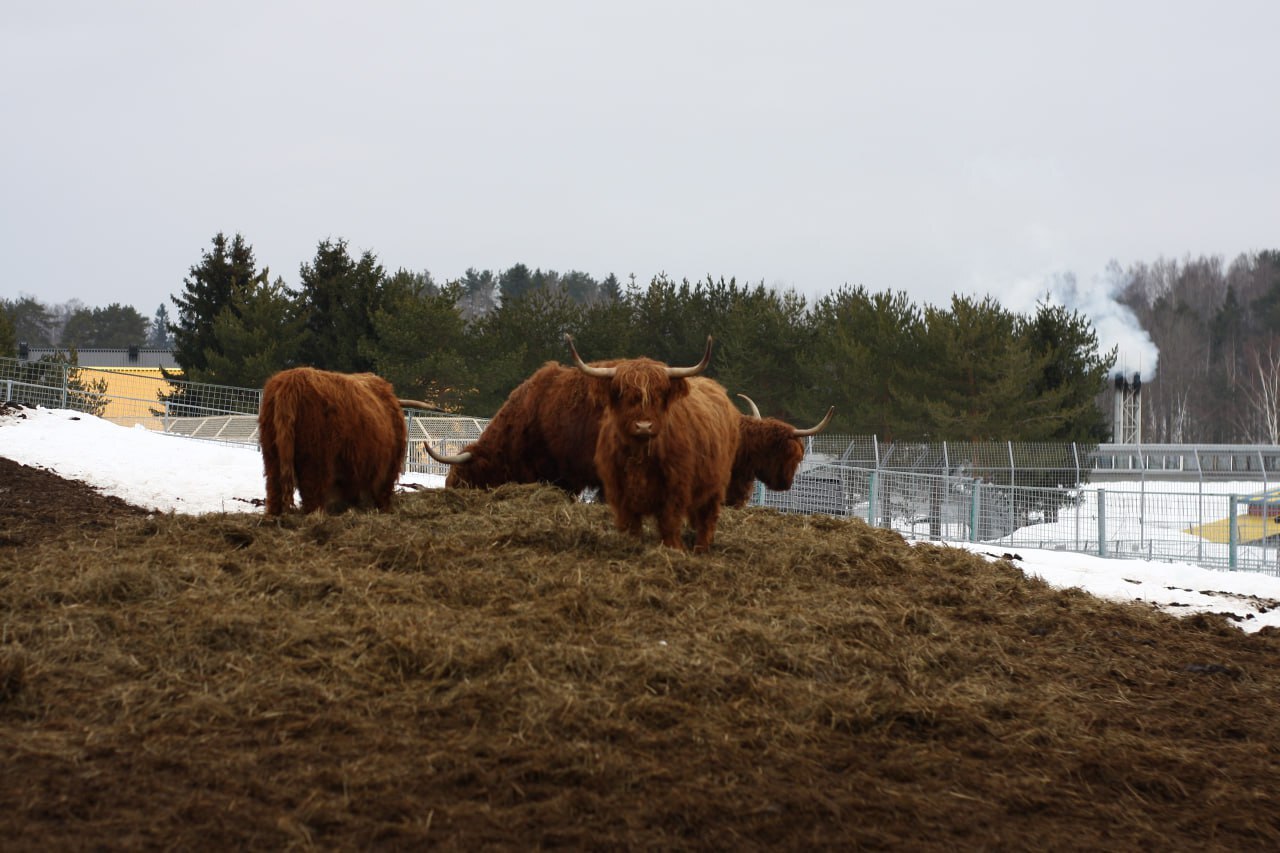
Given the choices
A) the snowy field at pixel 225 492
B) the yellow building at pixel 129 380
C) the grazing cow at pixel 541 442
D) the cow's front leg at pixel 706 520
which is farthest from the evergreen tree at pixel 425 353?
the cow's front leg at pixel 706 520

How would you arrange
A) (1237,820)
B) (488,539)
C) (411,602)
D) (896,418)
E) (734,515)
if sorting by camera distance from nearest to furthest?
1. (1237,820)
2. (411,602)
3. (488,539)
4. (734,515)
5. (896,418)

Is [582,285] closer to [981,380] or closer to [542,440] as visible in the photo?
[981,380]

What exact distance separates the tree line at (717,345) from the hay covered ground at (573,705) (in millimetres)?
23844

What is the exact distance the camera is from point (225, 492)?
→ 1254cm

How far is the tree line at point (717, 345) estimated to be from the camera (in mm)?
30469

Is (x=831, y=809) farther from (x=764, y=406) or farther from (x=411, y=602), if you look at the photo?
(x=764, y=406)

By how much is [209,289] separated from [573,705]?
1377 inches

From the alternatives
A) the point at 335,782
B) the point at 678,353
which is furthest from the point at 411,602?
the point at 678,353

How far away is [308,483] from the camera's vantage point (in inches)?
327

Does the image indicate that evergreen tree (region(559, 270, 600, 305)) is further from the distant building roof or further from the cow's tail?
the cow's tail

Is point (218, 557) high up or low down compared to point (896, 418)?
down

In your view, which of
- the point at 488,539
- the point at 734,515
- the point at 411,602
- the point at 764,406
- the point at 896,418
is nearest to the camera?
the point at 411,602

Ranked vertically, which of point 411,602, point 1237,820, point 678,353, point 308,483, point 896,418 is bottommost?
point 1237,820

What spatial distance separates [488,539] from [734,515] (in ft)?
11.1
